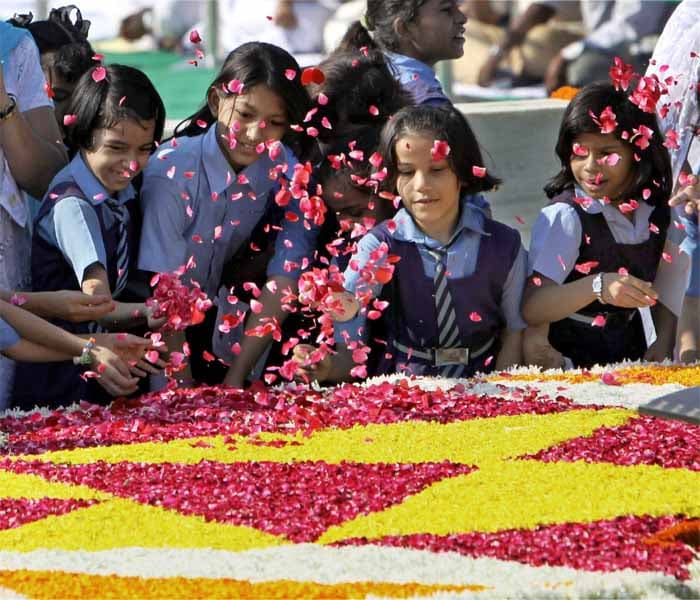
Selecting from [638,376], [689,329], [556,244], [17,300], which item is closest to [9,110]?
[17,300]

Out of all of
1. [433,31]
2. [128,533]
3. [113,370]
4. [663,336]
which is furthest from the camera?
[433,31]

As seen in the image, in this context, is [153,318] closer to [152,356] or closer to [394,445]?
[152,356]

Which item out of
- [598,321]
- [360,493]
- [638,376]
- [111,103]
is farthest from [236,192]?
[360,493]

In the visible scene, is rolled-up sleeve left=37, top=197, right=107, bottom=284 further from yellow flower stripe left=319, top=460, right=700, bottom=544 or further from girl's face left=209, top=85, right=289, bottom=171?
yellow flower stripe left=319, top=460, right=700, bottom=544

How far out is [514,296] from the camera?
4336 mm

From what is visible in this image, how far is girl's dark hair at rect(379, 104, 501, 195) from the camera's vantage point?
14.0ft

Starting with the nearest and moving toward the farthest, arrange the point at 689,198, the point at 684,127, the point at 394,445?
the point at 394,445
the point at 689,198
the point at 684,127

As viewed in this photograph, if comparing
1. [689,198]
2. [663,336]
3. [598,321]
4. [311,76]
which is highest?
[311,76]

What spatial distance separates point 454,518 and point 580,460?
0.50 metres

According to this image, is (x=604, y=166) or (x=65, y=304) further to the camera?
(x=604, y=166)

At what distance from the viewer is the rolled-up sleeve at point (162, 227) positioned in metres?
4.19

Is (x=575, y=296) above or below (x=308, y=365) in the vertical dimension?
above

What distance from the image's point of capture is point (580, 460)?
3281 millimetres

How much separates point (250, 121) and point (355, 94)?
546 millimetres
